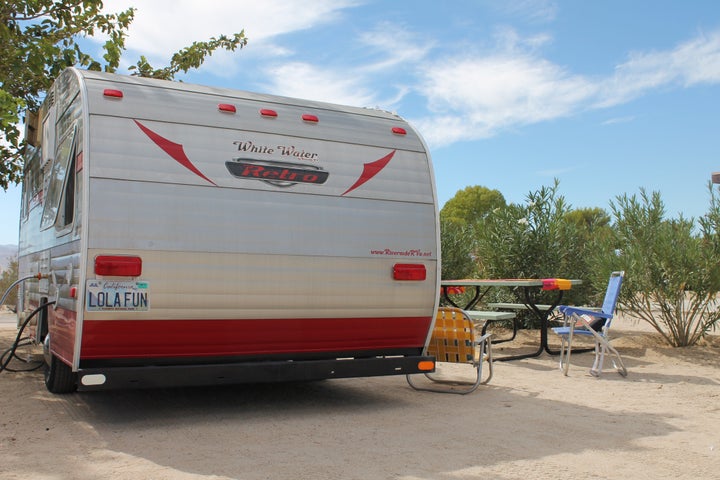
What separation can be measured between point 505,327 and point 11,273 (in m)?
15.1

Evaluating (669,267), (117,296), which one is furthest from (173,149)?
(669,267)

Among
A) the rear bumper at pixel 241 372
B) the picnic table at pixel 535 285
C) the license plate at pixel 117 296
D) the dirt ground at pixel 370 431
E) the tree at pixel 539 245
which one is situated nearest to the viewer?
the dirt ground at pixel 370 431

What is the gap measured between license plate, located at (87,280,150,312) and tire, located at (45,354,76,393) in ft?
5.18

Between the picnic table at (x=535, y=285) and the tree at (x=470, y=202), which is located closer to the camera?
the picnic table at (x=535, y=285)

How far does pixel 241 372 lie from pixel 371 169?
2.08 metres

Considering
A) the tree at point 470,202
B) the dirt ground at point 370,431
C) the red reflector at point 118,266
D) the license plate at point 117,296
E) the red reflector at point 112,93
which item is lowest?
the dirt ground at point 370,431

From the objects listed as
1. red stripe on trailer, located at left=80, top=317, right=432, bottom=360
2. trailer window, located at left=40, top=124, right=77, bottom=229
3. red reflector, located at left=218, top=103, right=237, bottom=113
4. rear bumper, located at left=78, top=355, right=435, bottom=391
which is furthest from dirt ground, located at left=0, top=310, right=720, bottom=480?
red reflector, located at left=218, top=103, right=237, bottom=113

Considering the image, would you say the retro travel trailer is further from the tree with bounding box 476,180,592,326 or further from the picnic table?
the tree with bounding box 476,180,592,326

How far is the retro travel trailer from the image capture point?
5312 millimetres

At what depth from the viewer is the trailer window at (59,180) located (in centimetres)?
586

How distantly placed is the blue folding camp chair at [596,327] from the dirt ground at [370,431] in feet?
0.77

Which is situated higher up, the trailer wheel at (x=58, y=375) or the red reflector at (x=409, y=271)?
the red reflector at (x=409, y=271)

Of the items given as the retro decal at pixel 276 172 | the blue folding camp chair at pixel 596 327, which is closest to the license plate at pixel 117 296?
the retro decal at pixel 276 172

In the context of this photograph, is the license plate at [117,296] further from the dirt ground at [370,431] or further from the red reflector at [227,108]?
the red reflector at [227,108]
